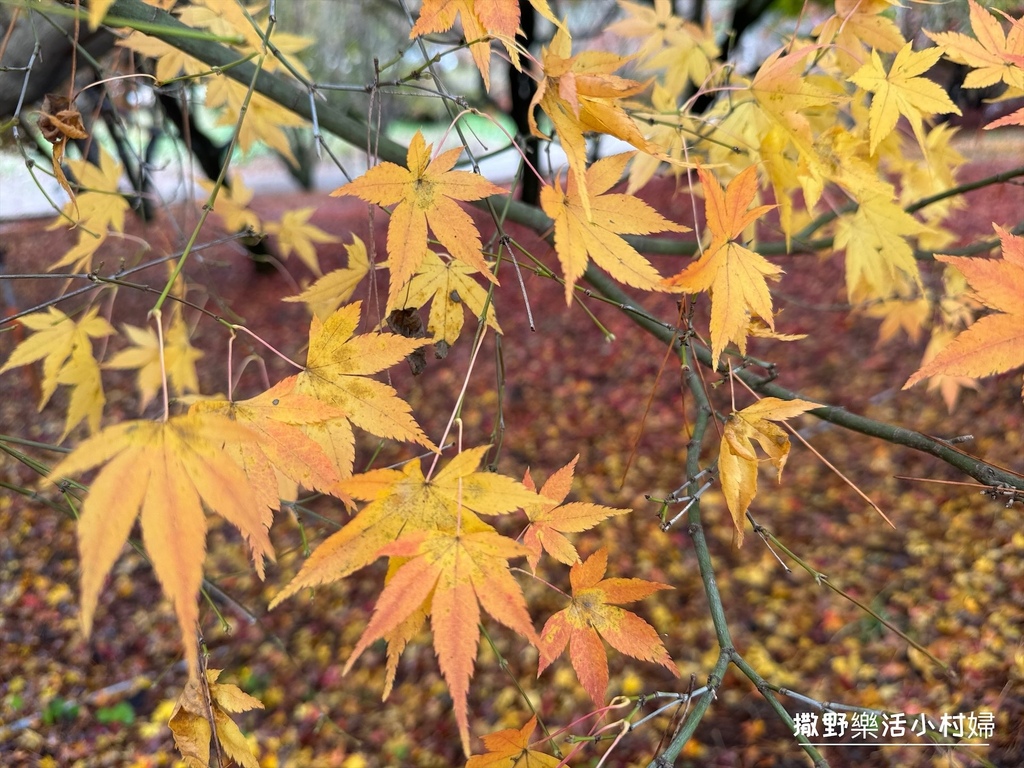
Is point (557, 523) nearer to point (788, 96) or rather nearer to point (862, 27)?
point (788, 96)

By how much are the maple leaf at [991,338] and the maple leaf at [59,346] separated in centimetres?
129

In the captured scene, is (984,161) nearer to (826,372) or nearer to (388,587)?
(826,372)

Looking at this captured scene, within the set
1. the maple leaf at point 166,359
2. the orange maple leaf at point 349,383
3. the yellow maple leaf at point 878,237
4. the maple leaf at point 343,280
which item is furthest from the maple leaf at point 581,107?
the maple leaf at point 166,359

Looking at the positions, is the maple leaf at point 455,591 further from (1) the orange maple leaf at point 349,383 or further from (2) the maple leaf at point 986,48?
(2) the maple leaf at point 986,48

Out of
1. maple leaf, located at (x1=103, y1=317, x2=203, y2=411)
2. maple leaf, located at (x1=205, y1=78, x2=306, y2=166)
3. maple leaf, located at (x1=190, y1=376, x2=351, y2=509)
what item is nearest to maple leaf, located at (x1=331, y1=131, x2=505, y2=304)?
maple leaf, located at (x1=190, y1=376, x2=351, y2=509)

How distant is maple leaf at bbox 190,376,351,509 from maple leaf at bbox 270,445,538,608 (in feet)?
0.15

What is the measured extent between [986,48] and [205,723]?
1.38 m

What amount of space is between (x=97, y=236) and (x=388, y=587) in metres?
1.02

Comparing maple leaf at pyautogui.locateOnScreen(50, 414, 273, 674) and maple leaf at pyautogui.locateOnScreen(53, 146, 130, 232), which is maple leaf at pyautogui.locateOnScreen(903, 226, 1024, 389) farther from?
maple leaf at pyautogui.locateOnScreen(53, 146, 130, 232)

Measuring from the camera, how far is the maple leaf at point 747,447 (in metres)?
0.66

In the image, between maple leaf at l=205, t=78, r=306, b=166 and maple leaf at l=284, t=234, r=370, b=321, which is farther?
maple leaf at l=205, t=78, r=306, b=166

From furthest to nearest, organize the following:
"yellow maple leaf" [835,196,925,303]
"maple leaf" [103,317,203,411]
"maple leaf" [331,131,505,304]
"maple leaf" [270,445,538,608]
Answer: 1. "maple leaf" [103,317,203,411]
2. "yellow maple leaf" [835,196,925,303]
3. "maple leaf" [331,131,505,304]
4. "maple leaf" [270,445,538,608]

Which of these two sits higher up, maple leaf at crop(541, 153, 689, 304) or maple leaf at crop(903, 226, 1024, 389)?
maple leaf at crop(541, 153, 689, 304)

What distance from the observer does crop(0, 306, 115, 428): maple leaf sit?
3.71 ft
